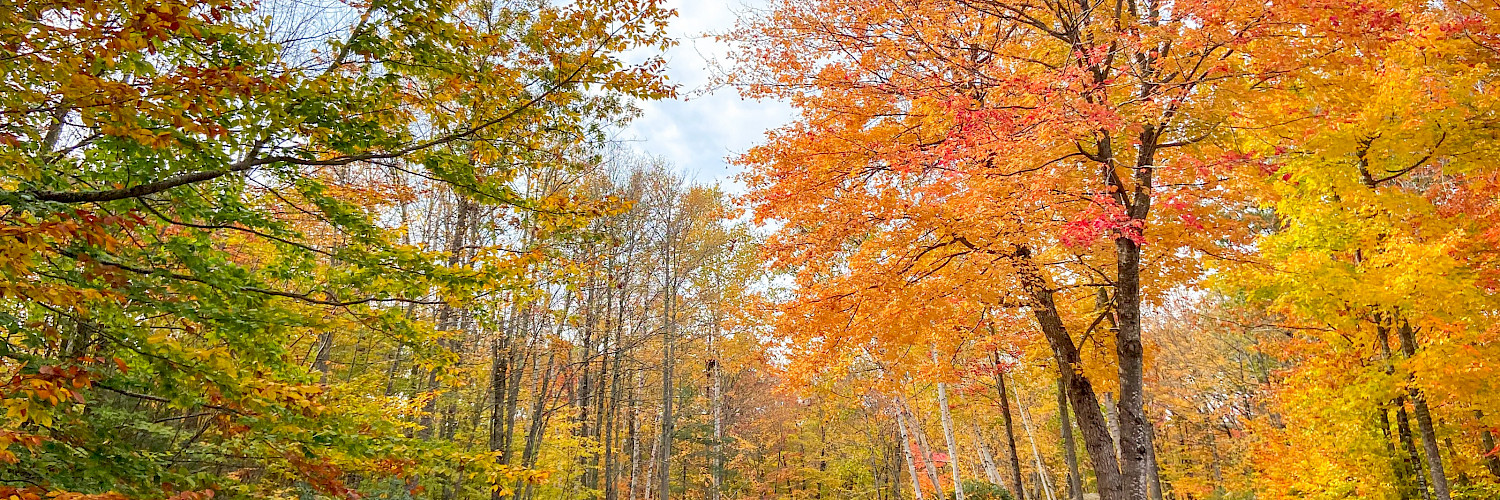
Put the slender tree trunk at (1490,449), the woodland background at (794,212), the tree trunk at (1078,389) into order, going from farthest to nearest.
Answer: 1. the slender tree trunk at (1490,449)
2. the tree trunk at (1078,389)
3. the woodland background at (794,212)

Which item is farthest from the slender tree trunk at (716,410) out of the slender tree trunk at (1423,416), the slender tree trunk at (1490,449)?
the slender tree trunk at (1490,449)

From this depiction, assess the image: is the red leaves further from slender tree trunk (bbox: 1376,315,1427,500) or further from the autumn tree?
slender tree trunk (bbox: 1376,315,1427,500)

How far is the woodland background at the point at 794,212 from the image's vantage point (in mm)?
3906

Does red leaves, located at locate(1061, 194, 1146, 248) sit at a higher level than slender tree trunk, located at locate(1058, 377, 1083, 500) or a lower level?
higher

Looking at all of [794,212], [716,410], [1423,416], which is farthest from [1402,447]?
[716,410]

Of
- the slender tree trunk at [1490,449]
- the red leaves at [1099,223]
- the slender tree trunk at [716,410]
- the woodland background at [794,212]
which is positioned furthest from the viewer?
the slender tree trunk at [716,410]

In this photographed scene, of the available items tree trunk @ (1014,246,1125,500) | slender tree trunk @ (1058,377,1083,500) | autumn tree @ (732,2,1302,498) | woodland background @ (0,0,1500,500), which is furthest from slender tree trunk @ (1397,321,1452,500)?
tree trunk @ (1014,246,1125,500)

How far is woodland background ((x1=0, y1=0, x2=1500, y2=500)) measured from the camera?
12.8 ft

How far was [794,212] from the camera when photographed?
7098 millimetres

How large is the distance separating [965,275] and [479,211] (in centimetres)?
745

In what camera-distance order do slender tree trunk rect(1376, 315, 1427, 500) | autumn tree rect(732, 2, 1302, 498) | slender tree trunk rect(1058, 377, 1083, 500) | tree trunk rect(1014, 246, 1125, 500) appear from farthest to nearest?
slender tree trunk rect(1058, 377, 1083, 500)
slender tree trunk rect(1376, 315, 1427, 500)
tree trunk rect(1014, 246, 1125, 500)
autumn tree rect(732, 2, 1302, 498)

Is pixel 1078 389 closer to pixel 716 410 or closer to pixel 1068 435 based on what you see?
pixel 1068 435

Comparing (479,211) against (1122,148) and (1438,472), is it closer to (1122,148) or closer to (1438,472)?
(1122,148)

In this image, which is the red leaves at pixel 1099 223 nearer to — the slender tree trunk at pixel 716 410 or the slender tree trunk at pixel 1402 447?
the slender tree trunk at pixel 1402 447
